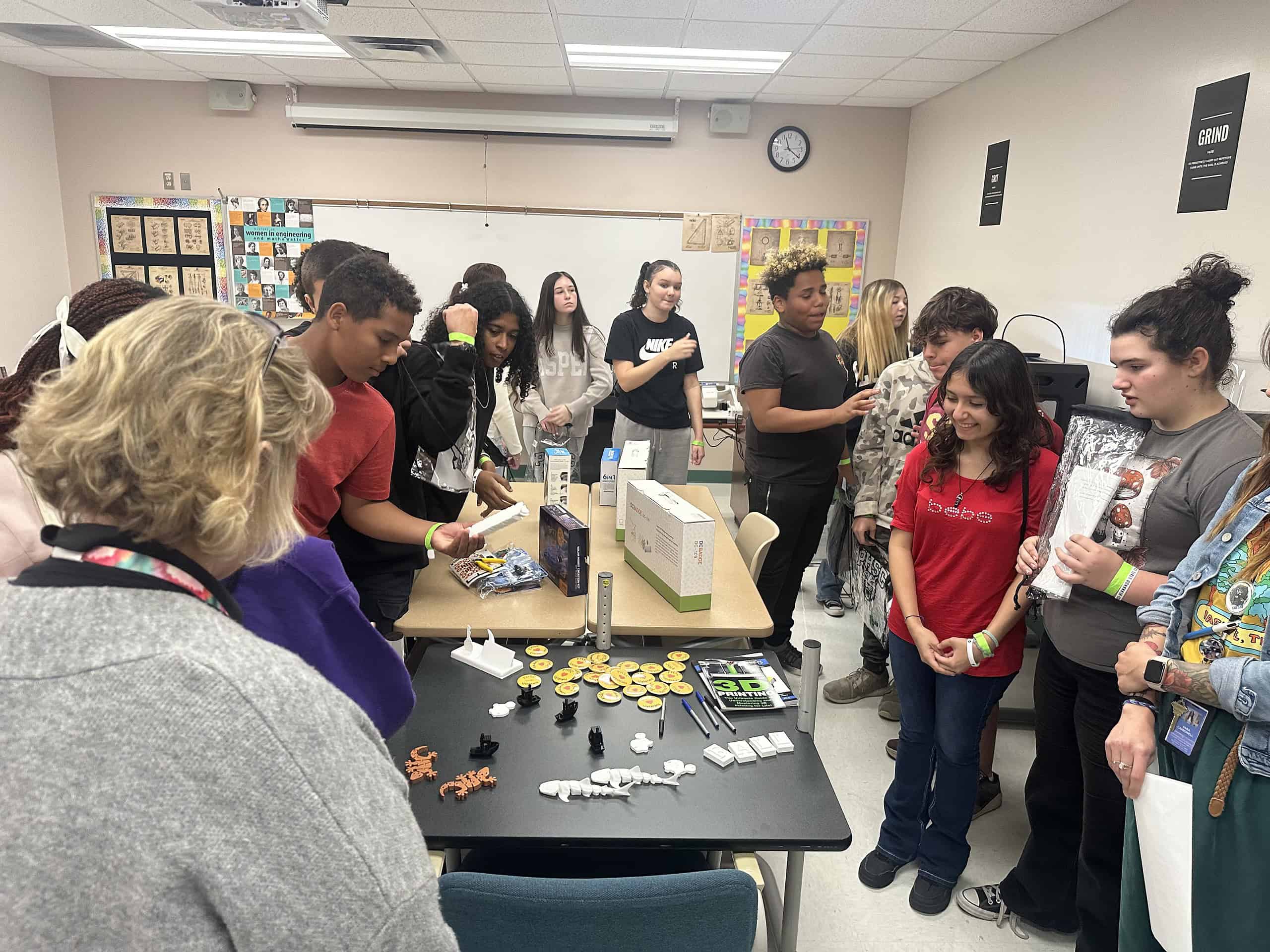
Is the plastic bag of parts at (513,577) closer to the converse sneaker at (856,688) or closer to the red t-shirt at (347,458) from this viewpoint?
the red t-shirt at (347,458)

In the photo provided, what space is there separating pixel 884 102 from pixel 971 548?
4.40 m

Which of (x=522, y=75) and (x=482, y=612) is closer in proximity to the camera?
(x=482, y=612)

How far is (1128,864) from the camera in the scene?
1419 mm

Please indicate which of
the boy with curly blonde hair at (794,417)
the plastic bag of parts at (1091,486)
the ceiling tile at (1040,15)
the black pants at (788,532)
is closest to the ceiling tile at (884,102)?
the ceiling tile at (1040,15)

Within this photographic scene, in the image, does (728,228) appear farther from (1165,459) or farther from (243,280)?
(1165,459)

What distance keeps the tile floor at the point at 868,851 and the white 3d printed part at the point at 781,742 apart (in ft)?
0.44

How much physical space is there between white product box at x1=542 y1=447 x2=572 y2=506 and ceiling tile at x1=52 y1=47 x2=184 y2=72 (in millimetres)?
3997

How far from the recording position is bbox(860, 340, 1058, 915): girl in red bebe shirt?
1830mm

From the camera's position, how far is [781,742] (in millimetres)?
1519

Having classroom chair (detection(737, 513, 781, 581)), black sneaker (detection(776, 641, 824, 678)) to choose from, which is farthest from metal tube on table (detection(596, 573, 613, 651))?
black sneaker (detection(776, 641, 824, 678))

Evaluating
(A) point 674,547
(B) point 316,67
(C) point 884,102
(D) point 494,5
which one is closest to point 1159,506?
(A) point 674,547

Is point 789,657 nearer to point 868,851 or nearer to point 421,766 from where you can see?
point 868,851

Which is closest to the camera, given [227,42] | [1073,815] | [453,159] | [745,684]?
[745,684]

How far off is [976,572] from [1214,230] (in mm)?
1883
